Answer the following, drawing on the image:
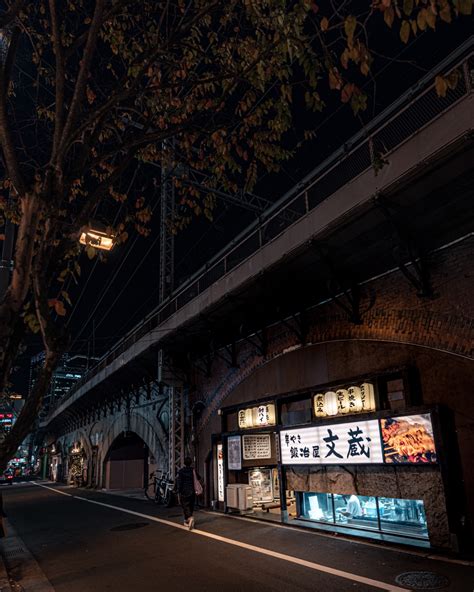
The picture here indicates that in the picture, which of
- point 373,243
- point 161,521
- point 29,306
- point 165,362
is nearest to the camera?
point 29,306

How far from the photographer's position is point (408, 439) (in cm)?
974

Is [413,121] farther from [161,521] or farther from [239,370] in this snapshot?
[161,521]

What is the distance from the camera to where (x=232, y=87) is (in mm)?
7297

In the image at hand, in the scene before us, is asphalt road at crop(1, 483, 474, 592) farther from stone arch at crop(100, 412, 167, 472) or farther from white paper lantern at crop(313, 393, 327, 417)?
stone arch at crop(100, 412, 167, 472)

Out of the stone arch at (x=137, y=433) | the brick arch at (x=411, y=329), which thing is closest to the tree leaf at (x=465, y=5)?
the brick arch at (x=411, y=329)

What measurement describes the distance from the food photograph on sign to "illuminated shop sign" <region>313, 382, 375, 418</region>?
0.77m

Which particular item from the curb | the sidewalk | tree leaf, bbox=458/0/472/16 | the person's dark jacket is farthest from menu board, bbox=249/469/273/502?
tree leaf, bbox=458/0/472/16

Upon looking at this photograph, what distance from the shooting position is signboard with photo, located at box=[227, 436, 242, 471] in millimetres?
15742

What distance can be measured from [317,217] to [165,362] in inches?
452

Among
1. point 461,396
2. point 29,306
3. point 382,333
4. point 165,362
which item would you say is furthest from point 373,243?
point 165,362

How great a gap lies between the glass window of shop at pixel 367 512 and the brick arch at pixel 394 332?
3.85 meters

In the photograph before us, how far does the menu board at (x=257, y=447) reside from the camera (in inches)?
623

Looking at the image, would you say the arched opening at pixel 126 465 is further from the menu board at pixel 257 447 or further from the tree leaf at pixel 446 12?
the tree leaf at pixel 446 12

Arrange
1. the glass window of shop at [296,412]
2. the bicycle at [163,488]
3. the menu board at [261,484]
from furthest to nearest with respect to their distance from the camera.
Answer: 1. the bicycle at [163,488]
2. the menu board at [261,484]
3. the glass window of shop at [296,412]
